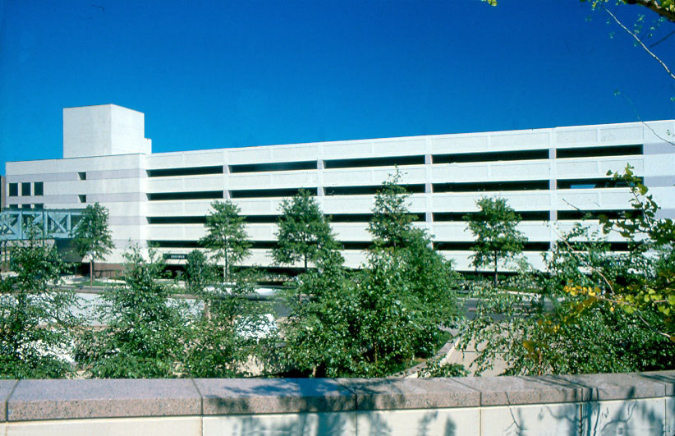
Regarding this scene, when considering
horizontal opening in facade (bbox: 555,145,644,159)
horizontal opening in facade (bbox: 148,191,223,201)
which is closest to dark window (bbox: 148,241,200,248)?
horizontal opening in facade (bbox: 148,191,223,201)

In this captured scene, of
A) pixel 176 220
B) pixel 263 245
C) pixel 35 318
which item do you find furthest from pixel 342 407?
pixel 176 220

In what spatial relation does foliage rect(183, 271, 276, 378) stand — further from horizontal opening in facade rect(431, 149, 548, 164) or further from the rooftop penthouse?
horizontal opening in facade rect(431, 149, 548, 164)

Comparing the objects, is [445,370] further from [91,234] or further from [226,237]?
[91,234]

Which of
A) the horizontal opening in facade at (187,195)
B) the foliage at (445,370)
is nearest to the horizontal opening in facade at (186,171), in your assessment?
the horizontal opening in facade at (187,195)

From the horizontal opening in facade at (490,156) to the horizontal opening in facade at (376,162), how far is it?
1.65 metres

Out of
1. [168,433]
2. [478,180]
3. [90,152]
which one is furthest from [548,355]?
[90,152]

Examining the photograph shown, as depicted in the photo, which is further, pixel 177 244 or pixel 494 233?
pixel 177 244

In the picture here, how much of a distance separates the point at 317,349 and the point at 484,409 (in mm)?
4017

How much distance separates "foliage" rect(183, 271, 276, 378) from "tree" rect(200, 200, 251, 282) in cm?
3153

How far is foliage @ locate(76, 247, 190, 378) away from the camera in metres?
6.32

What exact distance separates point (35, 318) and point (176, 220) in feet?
143

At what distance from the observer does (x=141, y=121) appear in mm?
55812

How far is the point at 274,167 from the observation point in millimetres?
45719

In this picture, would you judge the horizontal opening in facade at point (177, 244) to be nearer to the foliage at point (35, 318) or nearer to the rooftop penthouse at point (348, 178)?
the rooftop penthouse at point (348, 178)
